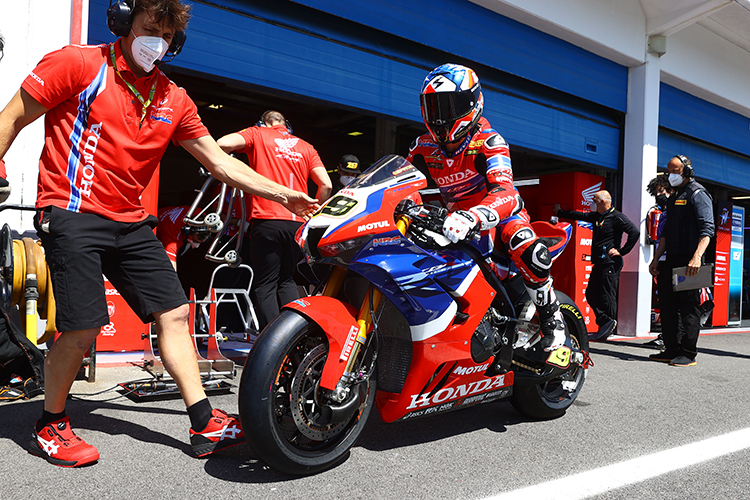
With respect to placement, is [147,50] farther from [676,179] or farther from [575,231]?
[575,231]

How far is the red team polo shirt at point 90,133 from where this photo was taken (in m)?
2.24

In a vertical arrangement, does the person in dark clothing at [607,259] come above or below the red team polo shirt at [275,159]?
below

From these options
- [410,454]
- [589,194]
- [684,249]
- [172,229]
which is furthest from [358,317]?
[589,194]

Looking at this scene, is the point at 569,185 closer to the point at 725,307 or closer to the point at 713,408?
the point at 725,307

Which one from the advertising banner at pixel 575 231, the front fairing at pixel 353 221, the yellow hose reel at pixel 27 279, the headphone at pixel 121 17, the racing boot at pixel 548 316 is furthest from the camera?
the advertising banner at pixel 575 231

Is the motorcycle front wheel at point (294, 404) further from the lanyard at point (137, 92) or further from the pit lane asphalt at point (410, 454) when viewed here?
the lanyard at point (137, 92)

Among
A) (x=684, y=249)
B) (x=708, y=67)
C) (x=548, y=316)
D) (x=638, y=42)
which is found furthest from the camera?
(x=708, y=67)

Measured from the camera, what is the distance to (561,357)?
315 centimetres

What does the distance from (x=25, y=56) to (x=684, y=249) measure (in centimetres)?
649

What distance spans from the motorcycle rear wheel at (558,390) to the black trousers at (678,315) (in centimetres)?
296

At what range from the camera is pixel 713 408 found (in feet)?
12.6

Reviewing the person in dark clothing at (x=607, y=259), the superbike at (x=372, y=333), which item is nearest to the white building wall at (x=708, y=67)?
the person in dark clothing at (x=607, y=259)

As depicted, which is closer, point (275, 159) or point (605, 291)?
point (275, 159)

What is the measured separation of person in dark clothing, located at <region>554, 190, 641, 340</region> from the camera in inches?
282
